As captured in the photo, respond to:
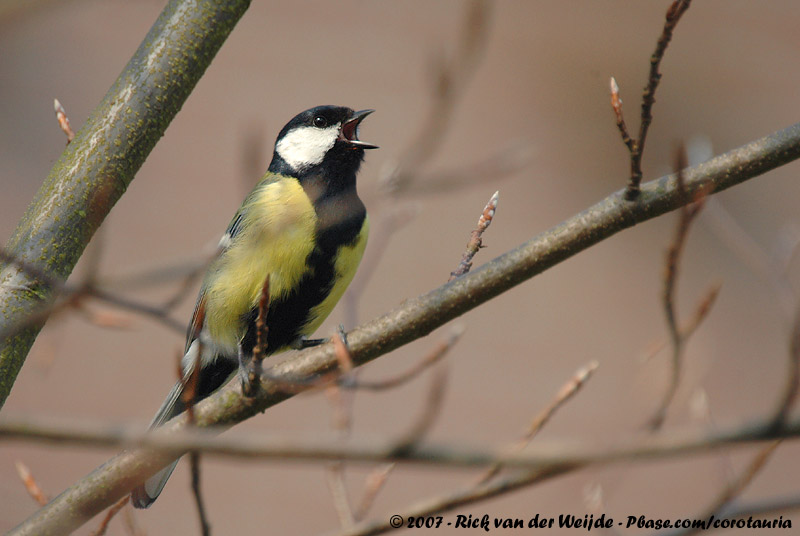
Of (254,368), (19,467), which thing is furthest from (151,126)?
(19,467)

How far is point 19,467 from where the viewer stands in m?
1.52

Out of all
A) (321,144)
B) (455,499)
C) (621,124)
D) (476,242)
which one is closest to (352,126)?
(321,144)

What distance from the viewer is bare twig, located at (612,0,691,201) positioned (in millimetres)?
1099

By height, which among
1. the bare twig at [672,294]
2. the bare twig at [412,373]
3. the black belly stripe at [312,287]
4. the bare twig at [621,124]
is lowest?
the black belly stripe at [312,287]

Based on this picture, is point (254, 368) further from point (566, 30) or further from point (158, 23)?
point (566, 30)

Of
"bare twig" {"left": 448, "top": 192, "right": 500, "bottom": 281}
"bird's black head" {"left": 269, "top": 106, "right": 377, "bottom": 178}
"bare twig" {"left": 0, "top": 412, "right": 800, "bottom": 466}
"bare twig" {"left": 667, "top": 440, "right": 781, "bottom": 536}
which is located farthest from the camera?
"bird's black head" {"left": 269, "top": 106, "right": 377, "bottom": 178}

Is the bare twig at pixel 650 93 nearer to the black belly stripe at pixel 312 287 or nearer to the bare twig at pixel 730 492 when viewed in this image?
the bare twig at pixel 730 492

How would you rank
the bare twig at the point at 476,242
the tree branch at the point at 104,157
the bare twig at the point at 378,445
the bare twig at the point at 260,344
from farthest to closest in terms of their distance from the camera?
the bare twig at the point at 476,242 < the tree branch at the point at 104,157 < the bare twig at the point at 260,344 < the bare twig at the point at 378,445

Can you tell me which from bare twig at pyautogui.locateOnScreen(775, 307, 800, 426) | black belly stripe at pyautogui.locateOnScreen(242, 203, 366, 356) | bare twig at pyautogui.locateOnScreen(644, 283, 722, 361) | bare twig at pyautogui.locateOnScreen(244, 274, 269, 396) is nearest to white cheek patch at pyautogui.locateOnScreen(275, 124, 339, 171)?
black belly stripe at pyautogui.locateOnScreen(242, 203, 366, 356)

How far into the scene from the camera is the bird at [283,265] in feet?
6.98

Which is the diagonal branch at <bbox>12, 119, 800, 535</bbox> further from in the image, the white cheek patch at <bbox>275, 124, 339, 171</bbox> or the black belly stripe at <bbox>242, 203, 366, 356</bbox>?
the white cheek patch at <bbox>275, 124, 339, 171</bbox>

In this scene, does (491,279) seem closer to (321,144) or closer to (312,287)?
(312,287)

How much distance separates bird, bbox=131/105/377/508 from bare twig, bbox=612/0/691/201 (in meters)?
0.97

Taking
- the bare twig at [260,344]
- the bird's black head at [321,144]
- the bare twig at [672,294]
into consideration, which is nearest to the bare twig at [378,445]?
the bare twig at [672,294]
